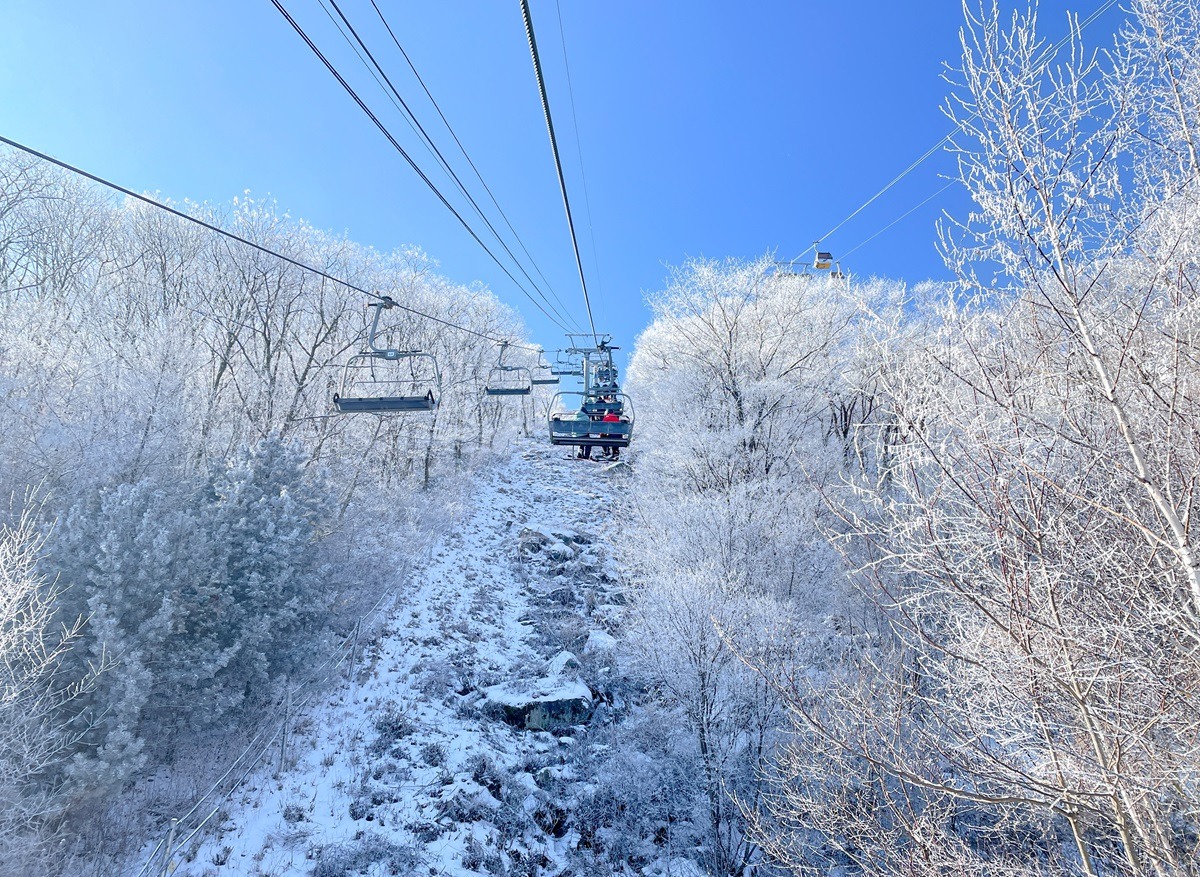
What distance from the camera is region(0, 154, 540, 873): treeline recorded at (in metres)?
8.12

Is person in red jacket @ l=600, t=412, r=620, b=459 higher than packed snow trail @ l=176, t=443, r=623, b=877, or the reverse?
person in red jacket @ l=600, t=412, r=620, b=459

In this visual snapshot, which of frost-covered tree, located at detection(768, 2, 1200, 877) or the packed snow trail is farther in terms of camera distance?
the packed snow trail

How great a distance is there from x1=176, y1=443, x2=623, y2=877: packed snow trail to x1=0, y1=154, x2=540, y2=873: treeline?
1389 mm

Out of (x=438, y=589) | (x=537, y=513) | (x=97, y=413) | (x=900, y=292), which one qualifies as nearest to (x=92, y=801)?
(x=438, y=589)

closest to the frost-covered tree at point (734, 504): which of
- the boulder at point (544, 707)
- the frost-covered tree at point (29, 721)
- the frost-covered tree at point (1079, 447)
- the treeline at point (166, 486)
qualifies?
the boulder at point (544, 707)

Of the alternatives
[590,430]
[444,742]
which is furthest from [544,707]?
[590,430]

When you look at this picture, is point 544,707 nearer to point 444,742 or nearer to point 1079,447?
point 444,742

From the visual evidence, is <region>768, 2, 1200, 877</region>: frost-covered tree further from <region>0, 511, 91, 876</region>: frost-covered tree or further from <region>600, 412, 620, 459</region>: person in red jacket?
<region>0, 511, 91, 876</region>: frost-covered tree

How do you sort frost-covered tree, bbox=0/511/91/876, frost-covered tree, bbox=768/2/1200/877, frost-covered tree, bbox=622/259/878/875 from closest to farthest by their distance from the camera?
frost-covered tree, bbox=768/2/1200/877, frost-covered tree, bbox=0/511/91/876, frost-covered tree, bbox=622/259/878/875

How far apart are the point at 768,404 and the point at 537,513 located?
41.6ft

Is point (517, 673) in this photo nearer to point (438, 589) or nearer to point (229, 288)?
point (438, 589)

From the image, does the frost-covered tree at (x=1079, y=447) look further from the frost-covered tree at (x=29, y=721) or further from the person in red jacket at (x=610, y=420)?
the frost-covered tree at (x=29, y=721)

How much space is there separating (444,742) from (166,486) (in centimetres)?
882

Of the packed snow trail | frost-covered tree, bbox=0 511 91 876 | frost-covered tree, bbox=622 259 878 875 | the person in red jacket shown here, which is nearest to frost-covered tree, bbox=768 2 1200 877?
frost-covered tree, bbox=622 259 878 875
